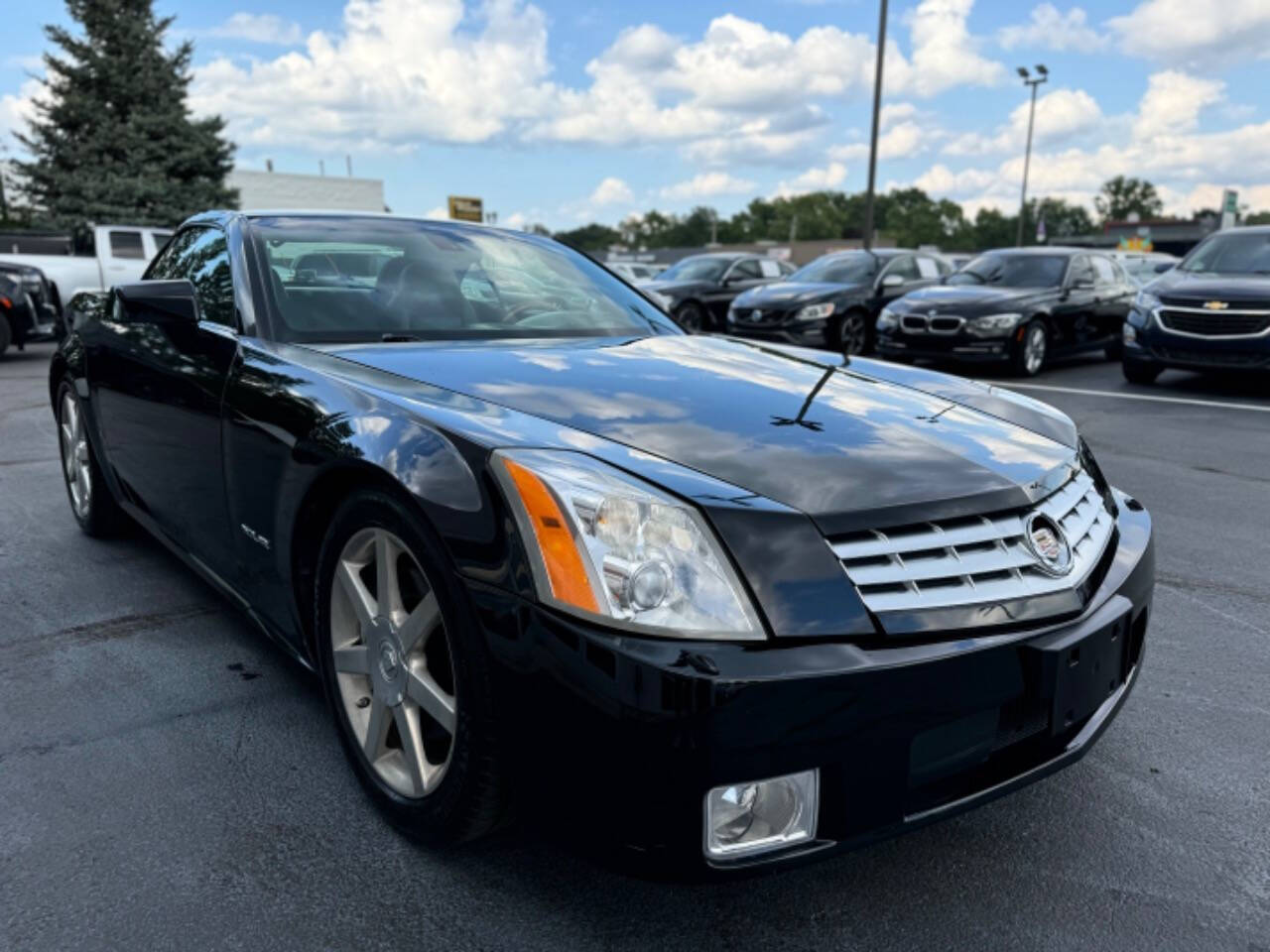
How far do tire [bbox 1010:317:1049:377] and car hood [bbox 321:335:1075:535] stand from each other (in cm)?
856

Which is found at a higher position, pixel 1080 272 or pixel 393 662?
pixel 1080 272

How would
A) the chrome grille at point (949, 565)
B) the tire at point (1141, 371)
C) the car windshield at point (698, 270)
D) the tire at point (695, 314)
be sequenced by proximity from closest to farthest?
the chrome grille at point (949, 565)
the tire at point (1141, 371)
the tire at point (695, 314)
the car windshield at point (698, 270)

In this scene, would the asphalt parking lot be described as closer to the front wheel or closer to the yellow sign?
the front wheel

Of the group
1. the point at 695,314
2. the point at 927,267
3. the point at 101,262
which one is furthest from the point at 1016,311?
the point at 101,262

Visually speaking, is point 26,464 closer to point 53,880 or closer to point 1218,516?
point 53,880

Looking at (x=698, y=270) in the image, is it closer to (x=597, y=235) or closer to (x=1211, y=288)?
(x=1211, y=288)

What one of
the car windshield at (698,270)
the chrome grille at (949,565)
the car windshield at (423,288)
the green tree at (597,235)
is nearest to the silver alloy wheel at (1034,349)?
the car windshield at (698,270)

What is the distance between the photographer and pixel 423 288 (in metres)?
3.23

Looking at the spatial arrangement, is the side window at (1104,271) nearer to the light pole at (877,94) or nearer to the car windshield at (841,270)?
the car windshield at (841,270)

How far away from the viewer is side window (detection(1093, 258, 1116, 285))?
1261cm

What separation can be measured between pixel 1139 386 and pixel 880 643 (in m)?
10.2

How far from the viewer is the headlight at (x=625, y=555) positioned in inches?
67.3

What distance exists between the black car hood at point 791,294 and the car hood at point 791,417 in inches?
394

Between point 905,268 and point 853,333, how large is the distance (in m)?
1.53
